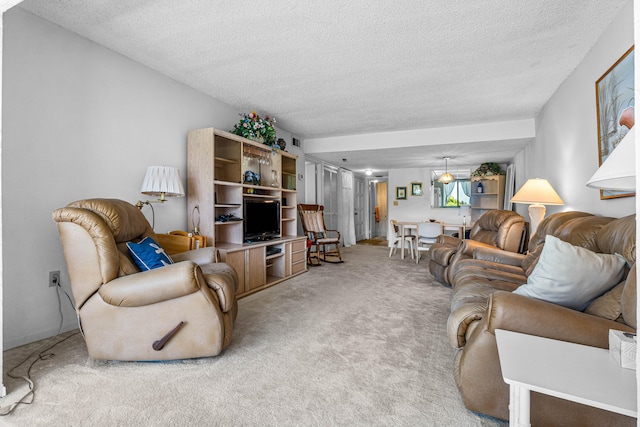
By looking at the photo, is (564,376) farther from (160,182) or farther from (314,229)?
(314,229)

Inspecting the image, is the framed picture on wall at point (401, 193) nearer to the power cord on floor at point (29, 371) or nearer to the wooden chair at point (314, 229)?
the wooden chair at point (314, 229)

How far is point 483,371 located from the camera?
140cm

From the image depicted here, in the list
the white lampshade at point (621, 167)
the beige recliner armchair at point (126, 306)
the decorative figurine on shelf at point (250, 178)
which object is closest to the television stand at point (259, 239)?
the decorative figurine on shelf at point (250, 178)

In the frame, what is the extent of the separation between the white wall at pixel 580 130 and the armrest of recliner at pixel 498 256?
729 millimetres

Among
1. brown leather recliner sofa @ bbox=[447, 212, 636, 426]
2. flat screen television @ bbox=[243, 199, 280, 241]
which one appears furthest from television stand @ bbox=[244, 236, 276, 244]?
brown leather recliner sofa @ bbox=[447, 212, 636, 426]

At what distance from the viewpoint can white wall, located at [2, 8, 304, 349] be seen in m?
2.22

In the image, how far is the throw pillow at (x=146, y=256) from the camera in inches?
87.0

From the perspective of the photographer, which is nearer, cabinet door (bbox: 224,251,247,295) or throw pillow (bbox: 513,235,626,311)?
throw pillow (bbox: 513,235,626,311)

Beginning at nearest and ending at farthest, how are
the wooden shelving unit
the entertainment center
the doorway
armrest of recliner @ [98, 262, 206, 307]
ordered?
armrest of recliner @ [98, 262, 206, 307] → the entertainment center → the wooden shelving unit → the doorway

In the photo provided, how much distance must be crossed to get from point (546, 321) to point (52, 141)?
11.2 ft

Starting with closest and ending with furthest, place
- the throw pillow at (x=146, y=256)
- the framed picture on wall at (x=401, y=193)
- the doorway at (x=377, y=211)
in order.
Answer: the throw pillow at (x=146, y=256) < the framed picture on wall at (x=401, y=193) < the doorway at (x=377, y=211)

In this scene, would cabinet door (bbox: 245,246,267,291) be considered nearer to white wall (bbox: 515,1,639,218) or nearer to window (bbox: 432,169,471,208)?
white wall (bbox: 515,1,639,218)

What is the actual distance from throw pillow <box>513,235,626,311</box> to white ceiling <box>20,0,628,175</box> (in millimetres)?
1808

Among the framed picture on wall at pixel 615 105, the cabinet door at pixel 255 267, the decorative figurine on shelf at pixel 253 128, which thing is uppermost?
the decorative figurine on shelf at pixel 253 128
